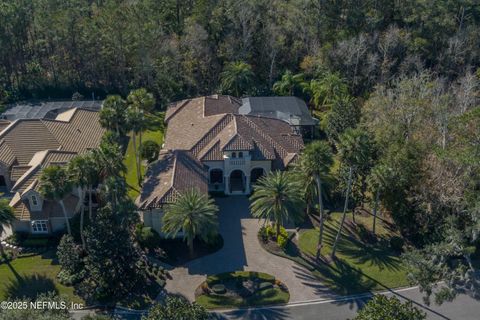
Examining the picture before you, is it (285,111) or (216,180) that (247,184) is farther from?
(285,111)

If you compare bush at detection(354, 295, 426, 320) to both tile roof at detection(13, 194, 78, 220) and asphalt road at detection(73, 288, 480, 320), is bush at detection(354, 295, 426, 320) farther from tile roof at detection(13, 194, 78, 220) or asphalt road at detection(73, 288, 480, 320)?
tile roof at detection(13, 194, 78, 220)

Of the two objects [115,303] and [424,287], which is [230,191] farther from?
[424,287]

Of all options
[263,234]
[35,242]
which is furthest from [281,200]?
[35,242]

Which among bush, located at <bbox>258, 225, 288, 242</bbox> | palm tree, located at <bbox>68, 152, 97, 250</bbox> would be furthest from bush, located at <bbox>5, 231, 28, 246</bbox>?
bush, located at <bbox>258, 225, 288, 242</bbox>

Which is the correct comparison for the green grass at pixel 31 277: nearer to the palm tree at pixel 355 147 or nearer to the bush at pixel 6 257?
the bush at pixel 6 257

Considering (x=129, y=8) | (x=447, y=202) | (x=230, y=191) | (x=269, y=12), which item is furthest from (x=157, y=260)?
(x=269, y=12)

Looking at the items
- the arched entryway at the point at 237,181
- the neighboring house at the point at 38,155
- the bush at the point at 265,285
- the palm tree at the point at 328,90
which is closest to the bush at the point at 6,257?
the neighboring house at the point at 38,155
